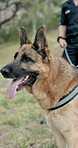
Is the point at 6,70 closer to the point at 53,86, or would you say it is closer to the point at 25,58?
the point at 25,58

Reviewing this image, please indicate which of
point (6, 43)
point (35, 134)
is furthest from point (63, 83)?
point (6, 43)

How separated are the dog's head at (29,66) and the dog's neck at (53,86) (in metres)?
0.08

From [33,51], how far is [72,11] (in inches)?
71.4

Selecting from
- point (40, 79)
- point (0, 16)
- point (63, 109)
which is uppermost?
point (40, 79)

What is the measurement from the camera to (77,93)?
13.9 feet

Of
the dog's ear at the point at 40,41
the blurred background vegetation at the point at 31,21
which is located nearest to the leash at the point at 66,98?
the dog's ear at the point at 40,41

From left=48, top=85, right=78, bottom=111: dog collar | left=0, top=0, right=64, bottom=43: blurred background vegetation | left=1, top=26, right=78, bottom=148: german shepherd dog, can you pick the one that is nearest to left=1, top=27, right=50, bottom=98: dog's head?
left=1, top=26, right=78, bottom=148: german shepherd dog

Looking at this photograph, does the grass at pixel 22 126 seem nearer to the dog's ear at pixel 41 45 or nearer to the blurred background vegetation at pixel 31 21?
the dog's ear at pixel 41 45

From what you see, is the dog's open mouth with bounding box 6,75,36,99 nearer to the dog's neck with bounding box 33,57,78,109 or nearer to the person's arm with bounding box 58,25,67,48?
the dog's neck with bounding box 33,57,78,109

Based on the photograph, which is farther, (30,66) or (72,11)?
(72,11)

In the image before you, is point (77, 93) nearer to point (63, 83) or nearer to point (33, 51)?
point (63, 83)

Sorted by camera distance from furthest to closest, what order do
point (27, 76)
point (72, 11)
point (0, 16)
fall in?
point (0, 16) < point (72, 11) < point (27, 76)

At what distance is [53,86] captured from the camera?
14.1 feet

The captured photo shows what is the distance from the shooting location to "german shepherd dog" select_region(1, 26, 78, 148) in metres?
4.14
